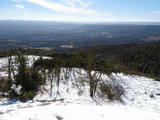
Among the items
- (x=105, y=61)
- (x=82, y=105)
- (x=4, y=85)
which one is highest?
(x=105, y=61)

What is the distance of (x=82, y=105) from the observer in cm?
488

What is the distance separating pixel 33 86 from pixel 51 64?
3315 mm

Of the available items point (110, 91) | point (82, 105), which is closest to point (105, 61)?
point (110, 91)

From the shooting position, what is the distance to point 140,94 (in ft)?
22.6

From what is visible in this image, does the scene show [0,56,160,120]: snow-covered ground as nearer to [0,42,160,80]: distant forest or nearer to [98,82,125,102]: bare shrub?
[98,82,125,102]: bare shrub

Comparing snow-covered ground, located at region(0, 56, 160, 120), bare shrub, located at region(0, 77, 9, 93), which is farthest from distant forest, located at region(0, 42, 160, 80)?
bare shrub, located at region(0, 77, 9, 93)

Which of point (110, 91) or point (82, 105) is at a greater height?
point (82, 105)

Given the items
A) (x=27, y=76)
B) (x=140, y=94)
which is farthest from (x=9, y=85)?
(x=140, y=94)

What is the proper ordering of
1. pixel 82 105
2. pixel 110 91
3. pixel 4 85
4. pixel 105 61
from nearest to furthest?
pixel 82 105, pixel 4 85, pixel 110 91, pixel 105 61

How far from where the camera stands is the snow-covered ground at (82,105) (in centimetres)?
367

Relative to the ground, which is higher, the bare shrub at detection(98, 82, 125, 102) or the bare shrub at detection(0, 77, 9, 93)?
the bare shrub at detection(0, 77, 9, 93)

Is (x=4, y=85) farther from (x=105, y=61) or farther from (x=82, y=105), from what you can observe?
(x=105, y=61)

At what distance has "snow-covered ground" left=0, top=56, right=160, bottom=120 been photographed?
367 centimetres

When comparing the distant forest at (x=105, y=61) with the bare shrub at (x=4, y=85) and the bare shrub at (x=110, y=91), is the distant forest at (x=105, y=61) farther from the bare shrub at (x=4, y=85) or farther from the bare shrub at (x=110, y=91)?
the bare shrub at (x=4, y=85)
